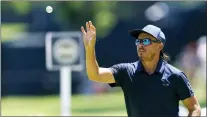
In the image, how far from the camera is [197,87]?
19.1 m

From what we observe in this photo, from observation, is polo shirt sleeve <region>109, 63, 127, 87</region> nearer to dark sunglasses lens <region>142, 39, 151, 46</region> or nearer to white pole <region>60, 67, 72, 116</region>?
dark sunglasses lens <region>142, 39, 151, 46</region>

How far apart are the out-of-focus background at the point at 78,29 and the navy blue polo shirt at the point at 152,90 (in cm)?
1273

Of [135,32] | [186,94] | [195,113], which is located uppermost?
[135,32]

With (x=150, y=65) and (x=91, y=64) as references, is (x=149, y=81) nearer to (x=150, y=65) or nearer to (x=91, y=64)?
(x=150, y=65)

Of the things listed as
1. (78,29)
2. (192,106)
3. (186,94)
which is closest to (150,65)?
(186,94)

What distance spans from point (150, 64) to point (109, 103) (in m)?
11.2

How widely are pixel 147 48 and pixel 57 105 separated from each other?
11.2 m

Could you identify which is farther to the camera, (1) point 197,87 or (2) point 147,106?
(1) point 197,87

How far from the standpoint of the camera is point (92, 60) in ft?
18.1

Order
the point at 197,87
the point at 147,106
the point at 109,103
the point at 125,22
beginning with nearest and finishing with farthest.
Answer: the point at 147,106
the point at 109,103
the point at 197,87
the point at 125,22

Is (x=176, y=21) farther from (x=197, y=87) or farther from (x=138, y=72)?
(x=138, y=72)

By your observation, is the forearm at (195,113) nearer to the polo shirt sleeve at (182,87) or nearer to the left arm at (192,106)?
the left arm at (192,106)

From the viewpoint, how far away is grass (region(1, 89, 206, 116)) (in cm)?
1424

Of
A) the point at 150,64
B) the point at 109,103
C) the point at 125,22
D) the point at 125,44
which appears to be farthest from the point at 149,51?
the point at 125,22
